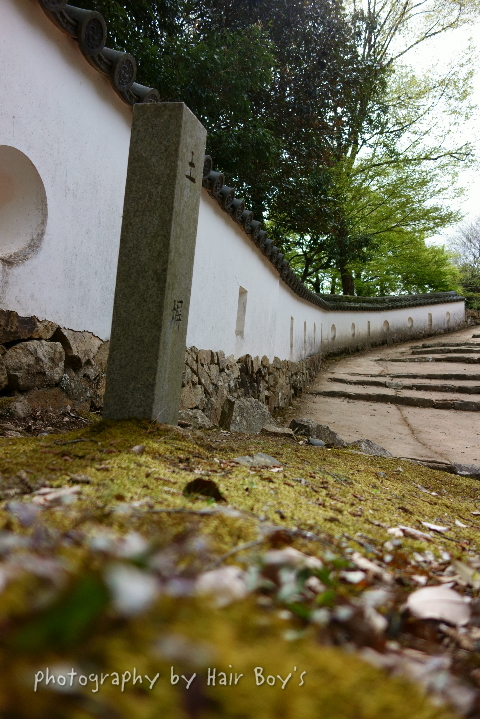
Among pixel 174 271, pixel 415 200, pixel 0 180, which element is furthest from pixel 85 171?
pixel 415 200

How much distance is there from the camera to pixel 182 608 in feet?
2.26

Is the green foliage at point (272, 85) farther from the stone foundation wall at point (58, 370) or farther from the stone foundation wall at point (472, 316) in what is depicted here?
the stone foundation wall at point (472, 316)

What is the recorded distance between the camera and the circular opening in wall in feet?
10.3

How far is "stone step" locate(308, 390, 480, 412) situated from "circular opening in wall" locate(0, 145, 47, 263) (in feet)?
22.2

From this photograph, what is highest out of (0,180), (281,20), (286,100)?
(281,20)

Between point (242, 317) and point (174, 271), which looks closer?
point (174, 271)

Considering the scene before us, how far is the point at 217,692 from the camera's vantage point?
0.61 meters

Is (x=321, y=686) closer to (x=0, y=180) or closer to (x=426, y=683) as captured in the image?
(x=426, y=683)

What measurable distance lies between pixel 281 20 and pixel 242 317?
598 cm

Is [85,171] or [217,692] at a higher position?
[85,171]

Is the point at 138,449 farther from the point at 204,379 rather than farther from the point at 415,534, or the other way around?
the point at 204,379

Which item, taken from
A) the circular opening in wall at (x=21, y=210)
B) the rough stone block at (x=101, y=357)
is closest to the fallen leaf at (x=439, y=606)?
the circular opening in wall at (x=21, y=210)

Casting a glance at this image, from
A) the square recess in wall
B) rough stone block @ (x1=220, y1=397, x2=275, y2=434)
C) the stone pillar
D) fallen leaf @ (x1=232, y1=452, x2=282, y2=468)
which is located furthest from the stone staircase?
the stone pillar

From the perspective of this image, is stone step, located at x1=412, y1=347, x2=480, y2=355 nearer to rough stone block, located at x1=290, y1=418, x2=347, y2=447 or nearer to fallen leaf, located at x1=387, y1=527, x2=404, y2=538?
rough stone block, located at x1=290, y1=418, x2=347, y2=447
